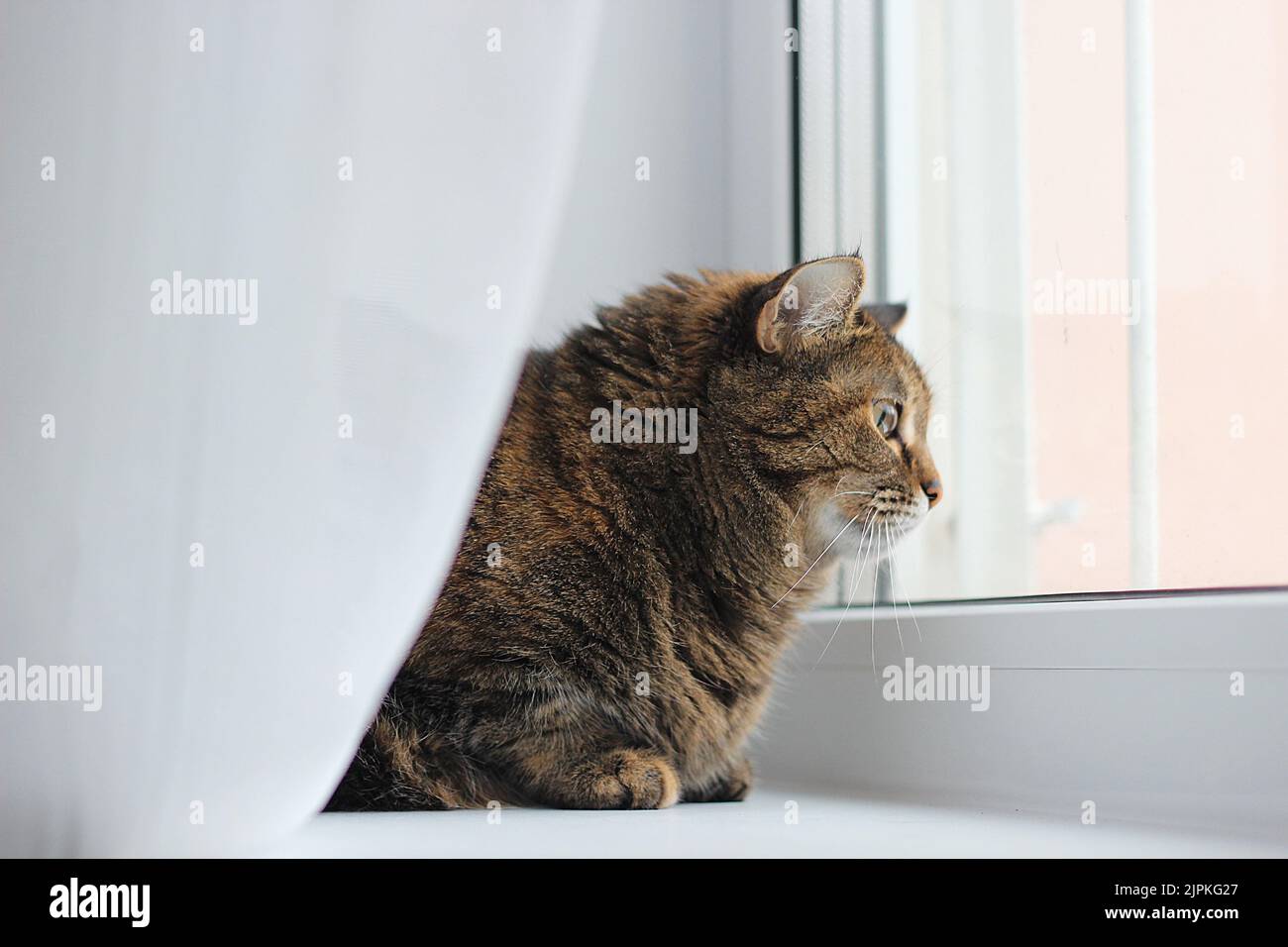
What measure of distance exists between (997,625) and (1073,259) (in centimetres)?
41

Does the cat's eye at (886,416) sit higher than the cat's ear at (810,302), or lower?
lower

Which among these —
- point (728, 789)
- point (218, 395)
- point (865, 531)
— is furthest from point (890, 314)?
point (218, 395)

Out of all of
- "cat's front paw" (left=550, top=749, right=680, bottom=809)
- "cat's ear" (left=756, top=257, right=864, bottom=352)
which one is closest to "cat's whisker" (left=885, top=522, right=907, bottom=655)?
"cat's ear" (left=756, top=257, right=864, bottom=352)

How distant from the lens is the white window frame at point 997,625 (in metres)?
1.00

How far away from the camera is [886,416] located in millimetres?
1317

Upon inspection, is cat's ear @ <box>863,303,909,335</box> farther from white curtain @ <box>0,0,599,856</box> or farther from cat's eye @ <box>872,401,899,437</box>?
white curtain @ <box>0,0,599,856</box>

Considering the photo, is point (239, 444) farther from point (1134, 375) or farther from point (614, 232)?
point (614, 232)

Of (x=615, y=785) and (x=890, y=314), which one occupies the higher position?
(x=890, y=314)

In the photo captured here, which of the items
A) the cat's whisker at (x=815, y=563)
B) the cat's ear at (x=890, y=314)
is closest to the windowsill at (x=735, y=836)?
the cat's whisker at (x=815, y=563)

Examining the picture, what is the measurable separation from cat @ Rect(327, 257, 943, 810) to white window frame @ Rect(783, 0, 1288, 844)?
168 mm

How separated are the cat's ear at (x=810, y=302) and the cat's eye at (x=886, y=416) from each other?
0.33 ft

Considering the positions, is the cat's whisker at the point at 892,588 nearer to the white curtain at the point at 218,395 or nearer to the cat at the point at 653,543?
the cat at the point at 653,543

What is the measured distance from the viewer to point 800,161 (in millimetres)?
1740

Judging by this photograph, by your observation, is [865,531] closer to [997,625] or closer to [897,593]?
[997,625]
